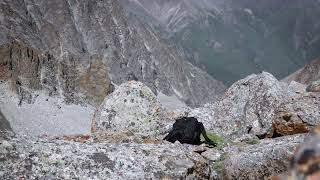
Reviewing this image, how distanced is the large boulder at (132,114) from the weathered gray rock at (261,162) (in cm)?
733

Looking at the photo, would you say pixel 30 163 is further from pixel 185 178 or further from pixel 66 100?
pixel 66 100

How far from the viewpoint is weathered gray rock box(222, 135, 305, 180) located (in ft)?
44.8

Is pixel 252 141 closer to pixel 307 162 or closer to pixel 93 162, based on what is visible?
pixel 93 162

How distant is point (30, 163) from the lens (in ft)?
40.8

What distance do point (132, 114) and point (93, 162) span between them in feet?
33.5

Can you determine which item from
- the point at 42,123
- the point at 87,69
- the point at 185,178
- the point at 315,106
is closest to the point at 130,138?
the point at 185,178

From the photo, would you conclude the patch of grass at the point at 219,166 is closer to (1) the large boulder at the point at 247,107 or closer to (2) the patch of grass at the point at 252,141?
(2) the patch of grass at the point at 252,141

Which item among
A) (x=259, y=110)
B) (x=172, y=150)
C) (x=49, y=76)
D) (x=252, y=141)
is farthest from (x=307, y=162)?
(x=49, y=76)

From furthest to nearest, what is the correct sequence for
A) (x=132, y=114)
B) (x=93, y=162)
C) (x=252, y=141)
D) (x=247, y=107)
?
(x=132, y=114), (x=247, y=107), (x=252, y=141), (x=93, y=162)

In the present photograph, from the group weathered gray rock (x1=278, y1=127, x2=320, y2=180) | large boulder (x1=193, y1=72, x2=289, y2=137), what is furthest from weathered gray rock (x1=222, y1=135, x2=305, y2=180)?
weathered gray rock (x1=278, y1=127, x2=320, y2=180)

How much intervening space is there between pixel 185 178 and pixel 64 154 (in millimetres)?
3035

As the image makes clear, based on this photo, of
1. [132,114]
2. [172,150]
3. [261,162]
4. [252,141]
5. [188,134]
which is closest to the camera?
[261,162]

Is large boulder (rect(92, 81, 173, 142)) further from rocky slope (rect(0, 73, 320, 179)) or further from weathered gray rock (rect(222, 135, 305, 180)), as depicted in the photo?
weathered gray rock (rect(222, 135, 305, 180))

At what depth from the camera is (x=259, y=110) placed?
72.6ft
